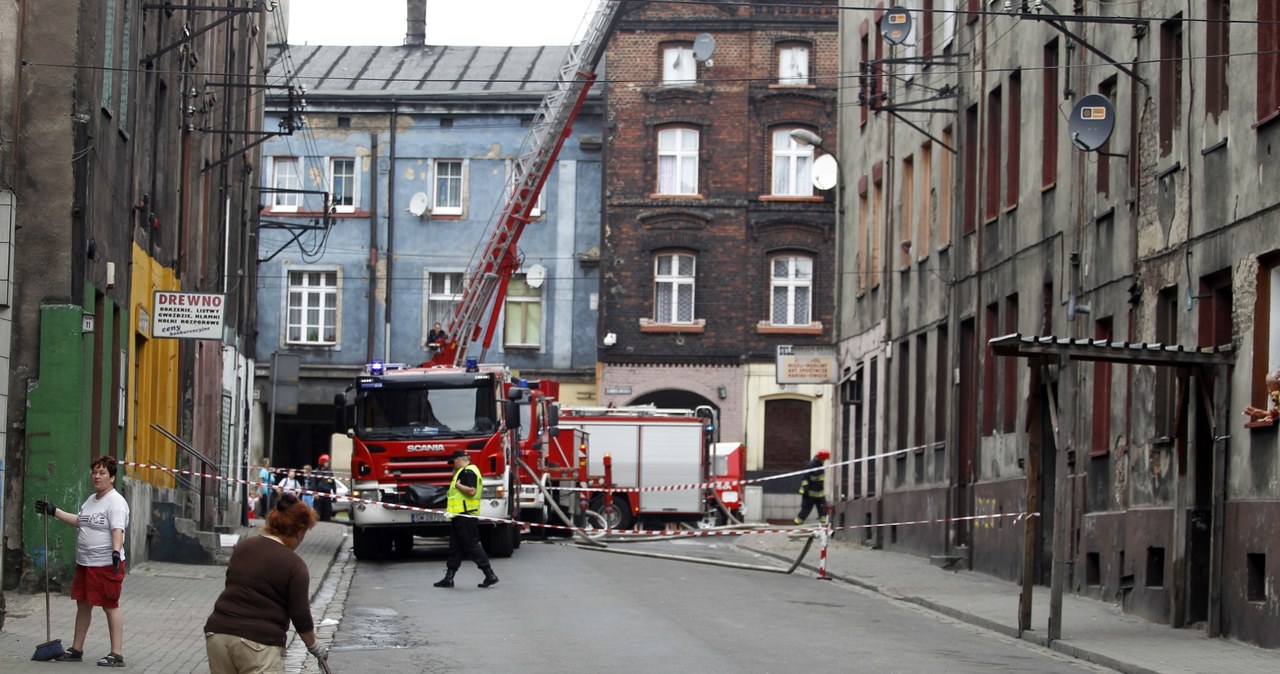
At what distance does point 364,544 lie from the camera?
93.4 ft

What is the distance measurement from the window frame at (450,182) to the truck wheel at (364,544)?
2497cm

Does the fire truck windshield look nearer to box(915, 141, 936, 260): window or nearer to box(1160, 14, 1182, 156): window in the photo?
box(915, 141, 936, 260): window

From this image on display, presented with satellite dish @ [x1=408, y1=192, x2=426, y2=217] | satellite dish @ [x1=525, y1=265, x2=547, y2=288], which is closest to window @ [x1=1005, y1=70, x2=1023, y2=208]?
satellite dish @ [x1=525, y1=265, x2=547, y2=288]

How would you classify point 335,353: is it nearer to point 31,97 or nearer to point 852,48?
point 852,48

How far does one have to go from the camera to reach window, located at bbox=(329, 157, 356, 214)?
5262 cm

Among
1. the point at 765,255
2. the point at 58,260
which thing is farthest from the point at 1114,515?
the point at 765,255

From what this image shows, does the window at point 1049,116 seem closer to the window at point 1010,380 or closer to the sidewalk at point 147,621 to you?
the window at point 1010,380

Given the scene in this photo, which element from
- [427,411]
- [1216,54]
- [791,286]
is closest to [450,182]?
[791,286]

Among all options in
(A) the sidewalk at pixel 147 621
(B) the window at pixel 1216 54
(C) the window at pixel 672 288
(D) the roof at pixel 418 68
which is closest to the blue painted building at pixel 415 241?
(D) the roof at pixel 418 68

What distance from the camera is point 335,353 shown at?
52.5 meters

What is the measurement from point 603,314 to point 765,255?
4526mm

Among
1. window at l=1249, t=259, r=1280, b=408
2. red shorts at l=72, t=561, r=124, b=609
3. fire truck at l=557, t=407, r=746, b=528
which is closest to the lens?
red shorts at l=72, t=561, r=124, b=609

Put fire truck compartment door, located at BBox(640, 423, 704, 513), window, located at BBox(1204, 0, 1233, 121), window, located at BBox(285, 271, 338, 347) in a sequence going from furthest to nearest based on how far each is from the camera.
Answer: window, located at BBox(285, 271, 338, 347) → fire truck compartment door, located at BBox(640, 423, 704, 513) → window, located at BBox(1204, 0, 1233, 121)

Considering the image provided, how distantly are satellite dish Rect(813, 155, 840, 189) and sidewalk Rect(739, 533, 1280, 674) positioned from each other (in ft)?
44.5
